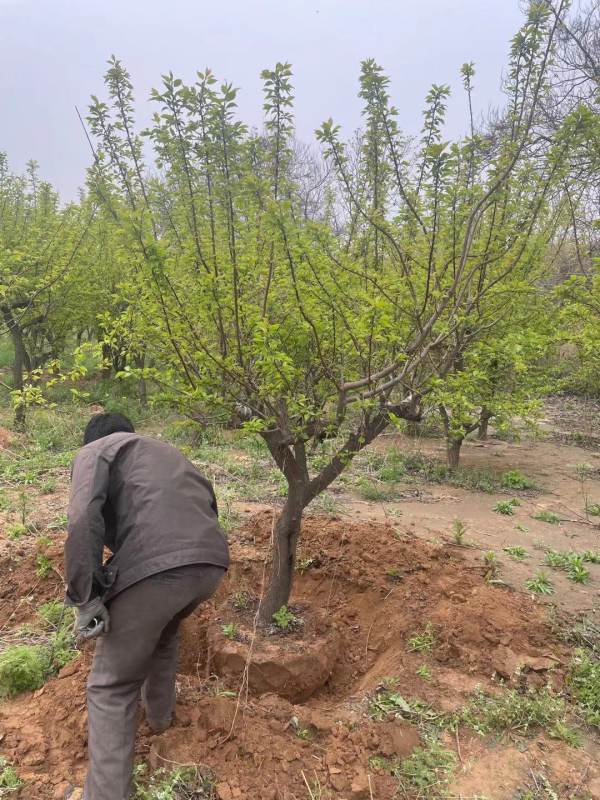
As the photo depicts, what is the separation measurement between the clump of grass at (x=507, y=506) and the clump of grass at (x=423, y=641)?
3076 millimetres

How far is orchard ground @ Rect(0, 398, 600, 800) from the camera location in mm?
2594

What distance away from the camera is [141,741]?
278cm

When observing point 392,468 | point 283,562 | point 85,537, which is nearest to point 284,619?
point 283,562

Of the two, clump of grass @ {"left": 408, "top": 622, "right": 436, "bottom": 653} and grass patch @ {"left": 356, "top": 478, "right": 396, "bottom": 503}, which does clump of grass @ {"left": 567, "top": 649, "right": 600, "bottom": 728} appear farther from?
grass patch @ {"left": 356, "top": 478, "right": 396, "bottom": 503}

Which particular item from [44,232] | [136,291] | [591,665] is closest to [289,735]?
[591,665]

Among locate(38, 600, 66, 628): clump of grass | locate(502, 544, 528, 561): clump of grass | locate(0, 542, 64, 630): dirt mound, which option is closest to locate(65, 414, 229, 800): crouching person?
locate(38, 600, 66, 628): clump of grass

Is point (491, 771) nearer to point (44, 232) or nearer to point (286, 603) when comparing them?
point (286, 603)

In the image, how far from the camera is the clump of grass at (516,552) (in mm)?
5004

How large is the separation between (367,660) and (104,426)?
2.48 m

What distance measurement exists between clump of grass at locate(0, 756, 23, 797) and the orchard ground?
3 centimetres

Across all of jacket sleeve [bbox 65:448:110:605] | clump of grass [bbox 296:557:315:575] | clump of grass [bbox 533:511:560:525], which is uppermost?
jacket sleeve [bbox 65:448:110:605]

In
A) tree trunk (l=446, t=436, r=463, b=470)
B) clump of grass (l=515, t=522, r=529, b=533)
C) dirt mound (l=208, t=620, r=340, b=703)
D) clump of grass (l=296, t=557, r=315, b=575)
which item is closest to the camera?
dirt mound (l=208, t=620, r=340, b=703)

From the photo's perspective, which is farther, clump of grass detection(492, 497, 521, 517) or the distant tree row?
clump of grass detection(492, 497, 521, 517)

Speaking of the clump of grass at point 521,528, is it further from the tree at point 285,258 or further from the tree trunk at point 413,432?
the tree trunk at point 413,432
